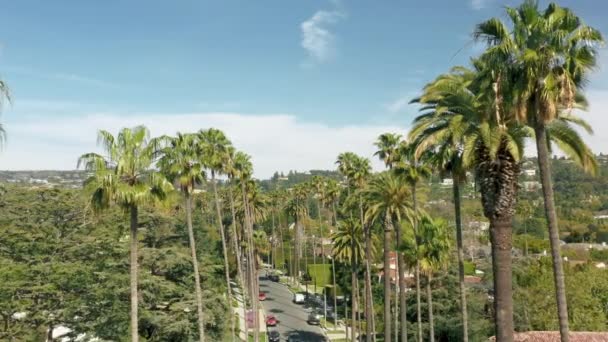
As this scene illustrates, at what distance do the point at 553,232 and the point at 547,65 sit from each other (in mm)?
4529

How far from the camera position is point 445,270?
159 feet

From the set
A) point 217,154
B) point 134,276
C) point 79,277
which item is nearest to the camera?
point 134,276

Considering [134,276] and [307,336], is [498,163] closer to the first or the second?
[134,276]

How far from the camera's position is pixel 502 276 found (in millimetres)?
13562

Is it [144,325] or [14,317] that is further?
[144,325]

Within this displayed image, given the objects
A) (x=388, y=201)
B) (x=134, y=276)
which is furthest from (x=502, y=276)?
(x=388, y=201)

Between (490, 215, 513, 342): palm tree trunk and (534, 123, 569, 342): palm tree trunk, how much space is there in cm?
123

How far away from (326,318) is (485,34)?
58.7m

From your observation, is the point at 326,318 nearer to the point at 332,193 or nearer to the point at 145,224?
the point at 332,193

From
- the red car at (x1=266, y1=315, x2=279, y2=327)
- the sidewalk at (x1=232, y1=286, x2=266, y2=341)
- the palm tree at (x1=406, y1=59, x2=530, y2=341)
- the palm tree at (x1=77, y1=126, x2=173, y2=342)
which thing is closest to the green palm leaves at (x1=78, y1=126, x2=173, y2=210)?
the palm tree at (x1=77, y1=126, x2=173, y2=342)

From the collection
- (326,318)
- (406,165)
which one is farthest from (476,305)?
(326,318)

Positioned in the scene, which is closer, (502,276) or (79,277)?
(502,276)

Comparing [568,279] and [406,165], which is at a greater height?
[406,165]

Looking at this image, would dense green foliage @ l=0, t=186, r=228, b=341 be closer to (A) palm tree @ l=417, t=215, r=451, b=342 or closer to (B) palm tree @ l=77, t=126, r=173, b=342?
(B) palm tree @ l=77, t=126, r=173, b=342
